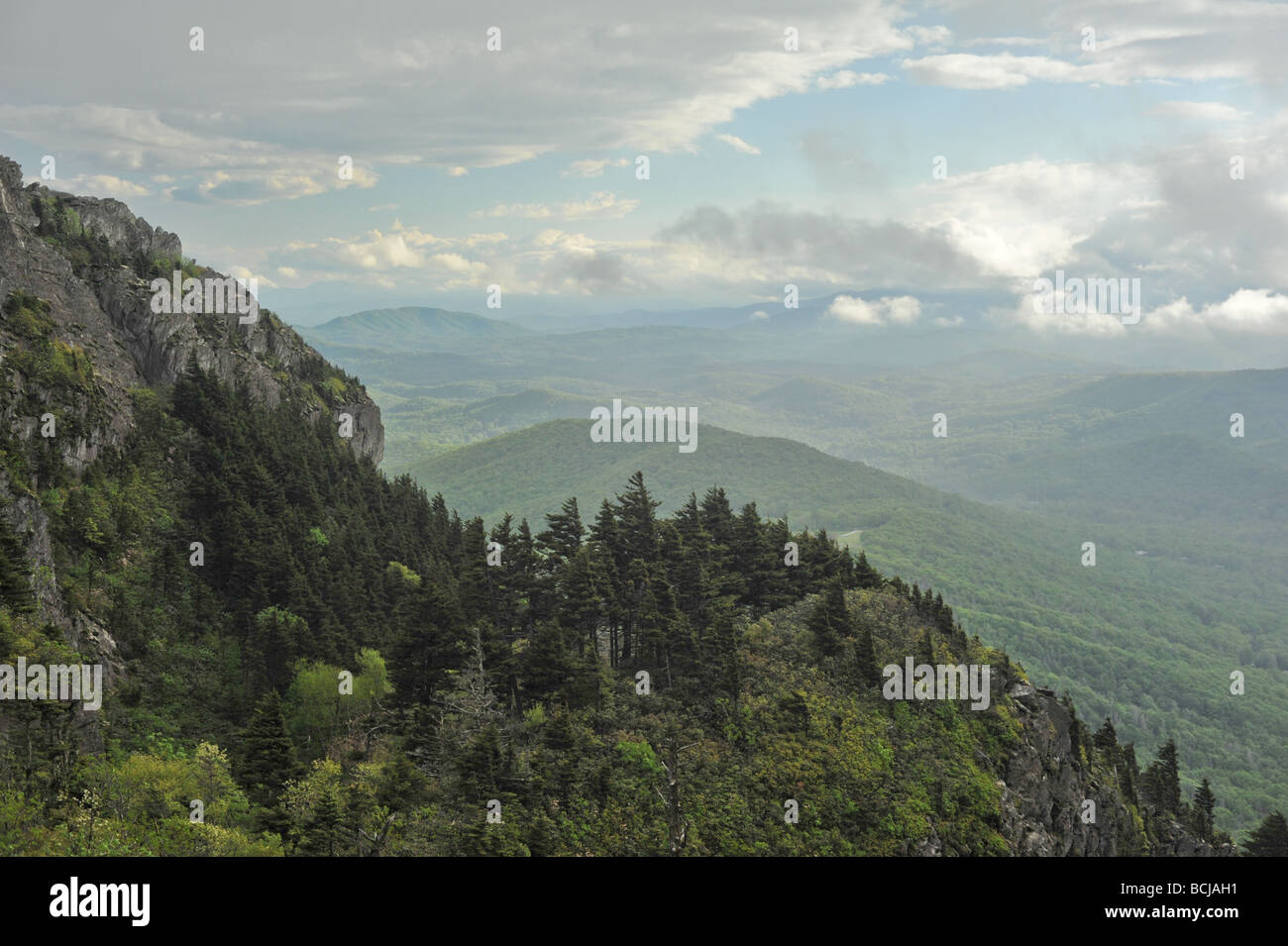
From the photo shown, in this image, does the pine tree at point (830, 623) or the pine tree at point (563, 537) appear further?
the pine tree at point (563, 537)

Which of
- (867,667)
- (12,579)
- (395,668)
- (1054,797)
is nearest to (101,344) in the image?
(12,579)

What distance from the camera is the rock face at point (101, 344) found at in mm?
47562

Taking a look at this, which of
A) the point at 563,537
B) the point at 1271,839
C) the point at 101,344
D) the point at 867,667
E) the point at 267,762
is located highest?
the point at 101,344

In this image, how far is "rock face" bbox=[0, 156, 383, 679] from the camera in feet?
156

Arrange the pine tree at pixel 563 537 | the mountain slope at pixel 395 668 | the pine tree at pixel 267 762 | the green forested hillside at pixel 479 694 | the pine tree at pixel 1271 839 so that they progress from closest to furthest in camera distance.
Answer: the green forested hillside at pixel 479 694 < the mountain slope at pixel 395 668 < the pine tree at pixel 267 762 < the pine tree at pixel 563 537 < the pine tree at pixel 1271 839

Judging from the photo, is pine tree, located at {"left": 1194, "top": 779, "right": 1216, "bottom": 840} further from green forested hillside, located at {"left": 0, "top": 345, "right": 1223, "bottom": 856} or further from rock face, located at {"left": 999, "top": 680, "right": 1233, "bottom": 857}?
rock face, located at {"left": 999, "top": 680, "right": 1233, "bottom": 857}

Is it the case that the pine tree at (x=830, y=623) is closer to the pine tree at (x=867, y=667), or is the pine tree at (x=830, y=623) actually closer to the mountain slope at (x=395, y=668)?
the mountain slope at (x=395, y=668)

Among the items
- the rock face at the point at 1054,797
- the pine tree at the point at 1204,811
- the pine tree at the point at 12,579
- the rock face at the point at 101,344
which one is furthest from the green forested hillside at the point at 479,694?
the pine tree at the point at 1204,811

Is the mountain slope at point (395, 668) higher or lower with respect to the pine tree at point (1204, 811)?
higher

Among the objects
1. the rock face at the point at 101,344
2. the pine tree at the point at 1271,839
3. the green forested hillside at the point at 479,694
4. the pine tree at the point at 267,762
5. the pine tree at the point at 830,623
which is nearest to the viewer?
the green forested hillside at the point at 479,694

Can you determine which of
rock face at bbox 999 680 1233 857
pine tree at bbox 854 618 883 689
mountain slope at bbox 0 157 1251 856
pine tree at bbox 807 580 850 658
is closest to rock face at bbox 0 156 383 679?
mountain slope at bbox 0 157 1251 856

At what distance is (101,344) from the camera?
69.2 meters

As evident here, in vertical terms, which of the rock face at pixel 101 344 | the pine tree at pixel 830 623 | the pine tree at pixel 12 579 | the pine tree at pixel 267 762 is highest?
the rock face at pixel 101 344

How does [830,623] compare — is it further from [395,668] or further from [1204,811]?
[1204,811]
